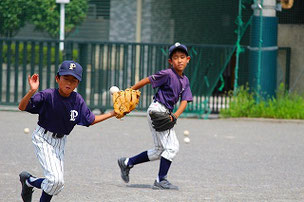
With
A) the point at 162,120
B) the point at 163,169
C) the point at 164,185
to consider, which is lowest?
the point at 164,185

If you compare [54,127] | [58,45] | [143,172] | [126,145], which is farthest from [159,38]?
[54,127]

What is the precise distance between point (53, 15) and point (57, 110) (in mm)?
10605

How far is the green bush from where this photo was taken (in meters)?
15.4

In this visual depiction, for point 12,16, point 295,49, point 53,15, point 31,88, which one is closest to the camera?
point 31,88

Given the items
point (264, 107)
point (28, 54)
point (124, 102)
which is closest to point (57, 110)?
point (124, 102)

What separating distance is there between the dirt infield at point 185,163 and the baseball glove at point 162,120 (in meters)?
0.65

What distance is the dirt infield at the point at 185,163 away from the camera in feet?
24.9

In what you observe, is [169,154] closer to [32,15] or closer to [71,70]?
[71,70]

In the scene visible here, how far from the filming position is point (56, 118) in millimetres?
6359

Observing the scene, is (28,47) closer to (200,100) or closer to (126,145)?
(200,100)

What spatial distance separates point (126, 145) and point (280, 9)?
5924mm

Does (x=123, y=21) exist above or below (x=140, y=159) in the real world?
above

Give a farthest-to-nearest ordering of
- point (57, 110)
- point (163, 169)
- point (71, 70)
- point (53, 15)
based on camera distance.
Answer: point (53, 15) → point (163, 169) → point (57, 110) → point (71, 70)

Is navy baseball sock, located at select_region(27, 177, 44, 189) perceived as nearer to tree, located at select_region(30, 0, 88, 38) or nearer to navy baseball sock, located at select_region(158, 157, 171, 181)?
navy baseball sock, located at select_region(158, 157, 171, 181)
